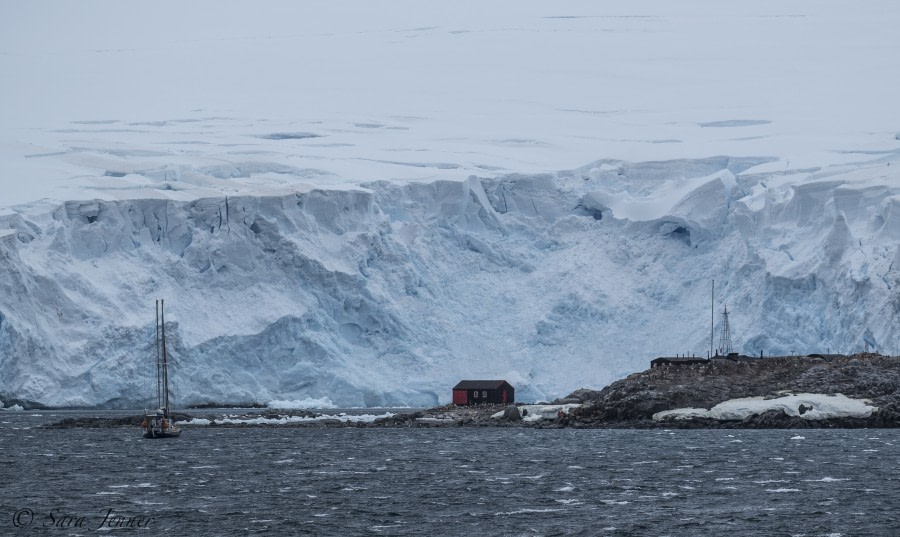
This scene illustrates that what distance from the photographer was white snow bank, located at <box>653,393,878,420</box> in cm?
4884

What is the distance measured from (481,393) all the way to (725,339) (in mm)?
10355

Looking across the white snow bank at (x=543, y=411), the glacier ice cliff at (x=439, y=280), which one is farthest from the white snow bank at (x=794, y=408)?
the glacier ice cliff at (x=439, y=280)

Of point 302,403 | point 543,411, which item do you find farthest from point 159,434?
point 543,411

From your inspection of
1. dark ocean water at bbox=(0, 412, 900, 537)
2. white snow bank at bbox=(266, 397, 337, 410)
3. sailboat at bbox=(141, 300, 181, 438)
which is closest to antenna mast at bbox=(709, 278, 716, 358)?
dark ocean water at bbox=(0, 412, 900, 537)

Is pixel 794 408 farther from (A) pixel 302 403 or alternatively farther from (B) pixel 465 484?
(A) pixel 302 403

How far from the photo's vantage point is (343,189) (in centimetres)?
6681

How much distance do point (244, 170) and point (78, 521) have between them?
46943 mm

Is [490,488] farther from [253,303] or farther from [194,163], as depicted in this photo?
[194,163]

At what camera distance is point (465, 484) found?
32594 mm

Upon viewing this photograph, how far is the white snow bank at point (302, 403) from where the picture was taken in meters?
61.8

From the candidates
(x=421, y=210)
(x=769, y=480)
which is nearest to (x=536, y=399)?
(x=421, y=210)

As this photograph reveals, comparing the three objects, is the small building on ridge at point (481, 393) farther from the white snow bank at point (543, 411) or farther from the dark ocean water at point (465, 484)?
the dark ocean water at point (465, 484)

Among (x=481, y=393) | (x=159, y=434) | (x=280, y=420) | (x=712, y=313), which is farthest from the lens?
(x=712, y=313)

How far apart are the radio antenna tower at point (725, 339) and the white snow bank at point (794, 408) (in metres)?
9.81
